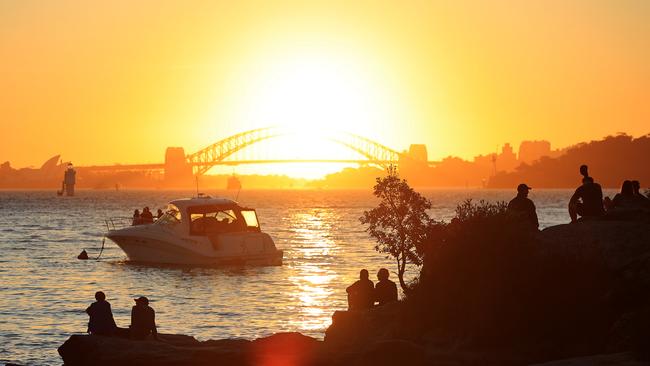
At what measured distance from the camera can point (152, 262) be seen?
45188 mm

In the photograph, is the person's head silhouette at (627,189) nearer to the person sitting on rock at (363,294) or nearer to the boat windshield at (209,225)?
the person sitting on rock at (363,294)

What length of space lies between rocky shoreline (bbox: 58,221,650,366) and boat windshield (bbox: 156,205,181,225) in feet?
72.3

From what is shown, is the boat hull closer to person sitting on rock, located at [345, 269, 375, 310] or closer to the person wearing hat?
person sitting on rock, located at [345, 269, 375, 310]

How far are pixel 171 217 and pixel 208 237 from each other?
1884 mm

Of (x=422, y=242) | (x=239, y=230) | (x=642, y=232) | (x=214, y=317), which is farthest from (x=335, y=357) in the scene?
(x=239, y=230)

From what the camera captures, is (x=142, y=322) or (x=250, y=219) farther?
(x=250, y=219)

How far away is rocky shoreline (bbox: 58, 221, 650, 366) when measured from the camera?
610 inches

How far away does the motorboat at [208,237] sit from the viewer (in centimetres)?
4259

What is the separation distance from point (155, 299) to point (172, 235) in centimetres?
882

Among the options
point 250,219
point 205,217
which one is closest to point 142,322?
point 205,217

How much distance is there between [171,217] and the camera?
43531mm

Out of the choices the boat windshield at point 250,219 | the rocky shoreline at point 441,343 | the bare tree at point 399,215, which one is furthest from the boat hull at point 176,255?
the rocky shoreline at point 441,343

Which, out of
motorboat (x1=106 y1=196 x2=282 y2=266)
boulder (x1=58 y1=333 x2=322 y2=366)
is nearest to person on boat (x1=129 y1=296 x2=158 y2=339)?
boulder (x1=58 y1=333 x2=322 y2=366)

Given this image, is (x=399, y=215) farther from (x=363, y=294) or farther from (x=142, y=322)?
(x=142, y=322)
